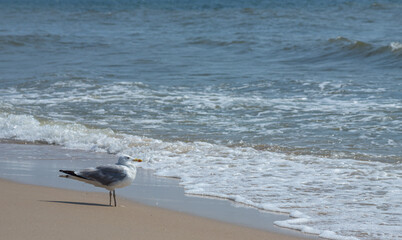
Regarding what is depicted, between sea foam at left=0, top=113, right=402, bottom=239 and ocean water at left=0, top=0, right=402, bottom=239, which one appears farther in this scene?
ocean water at left=0, top=0, right=402, bottom=239

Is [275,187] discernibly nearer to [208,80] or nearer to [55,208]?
[55,208]

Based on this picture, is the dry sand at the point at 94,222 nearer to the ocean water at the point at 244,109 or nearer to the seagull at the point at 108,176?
the seagull at the point at 108,176

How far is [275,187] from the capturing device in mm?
6164

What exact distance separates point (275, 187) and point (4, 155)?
3.54 meters

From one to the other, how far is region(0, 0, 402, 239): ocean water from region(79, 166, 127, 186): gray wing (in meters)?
1.00

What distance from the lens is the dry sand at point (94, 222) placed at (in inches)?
171

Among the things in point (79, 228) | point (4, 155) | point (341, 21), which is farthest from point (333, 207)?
point (341, 21)

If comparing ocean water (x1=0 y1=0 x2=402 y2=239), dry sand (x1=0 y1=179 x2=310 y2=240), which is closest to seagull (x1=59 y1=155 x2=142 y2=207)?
dry sand (x1=0 y1=179 x2=310 y2=240)

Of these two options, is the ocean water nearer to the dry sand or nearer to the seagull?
the dry sand

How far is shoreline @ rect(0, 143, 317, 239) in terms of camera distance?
514cm

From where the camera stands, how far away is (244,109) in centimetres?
1091

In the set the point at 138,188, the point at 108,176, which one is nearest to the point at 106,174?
the point at 108,176

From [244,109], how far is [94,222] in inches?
256

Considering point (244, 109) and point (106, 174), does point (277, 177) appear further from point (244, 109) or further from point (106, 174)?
point (244, 109)
